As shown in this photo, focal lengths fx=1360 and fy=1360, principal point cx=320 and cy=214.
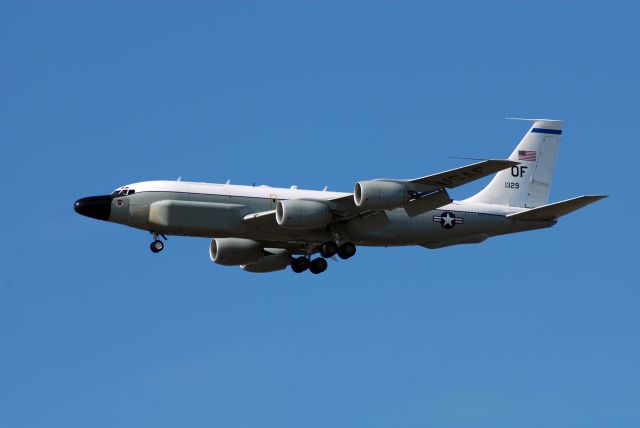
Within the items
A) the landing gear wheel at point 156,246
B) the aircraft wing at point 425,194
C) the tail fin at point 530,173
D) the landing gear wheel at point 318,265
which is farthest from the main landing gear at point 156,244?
the tail fin at point 530,173

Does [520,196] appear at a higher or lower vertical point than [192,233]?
higher

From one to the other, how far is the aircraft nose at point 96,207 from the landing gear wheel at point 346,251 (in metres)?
10.7

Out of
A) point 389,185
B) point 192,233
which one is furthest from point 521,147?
point 192,233

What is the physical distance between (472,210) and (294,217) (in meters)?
9.91

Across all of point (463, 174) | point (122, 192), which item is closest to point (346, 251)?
point (463, 174)

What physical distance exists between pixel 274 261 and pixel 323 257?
14.8 feet

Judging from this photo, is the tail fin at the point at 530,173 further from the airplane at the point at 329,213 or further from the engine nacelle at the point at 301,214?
the engine nacelle at the point at 301,214

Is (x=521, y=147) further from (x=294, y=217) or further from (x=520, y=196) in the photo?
(x=294, y=217)

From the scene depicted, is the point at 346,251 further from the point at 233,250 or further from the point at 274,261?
the point at 233,250

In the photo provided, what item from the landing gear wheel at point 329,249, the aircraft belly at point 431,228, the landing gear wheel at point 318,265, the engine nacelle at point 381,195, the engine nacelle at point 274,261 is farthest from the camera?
the engine nacelle at point 274,261

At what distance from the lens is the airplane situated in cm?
5934

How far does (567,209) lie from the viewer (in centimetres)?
6238

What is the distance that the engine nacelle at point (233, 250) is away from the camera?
216 feet

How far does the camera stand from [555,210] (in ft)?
207
